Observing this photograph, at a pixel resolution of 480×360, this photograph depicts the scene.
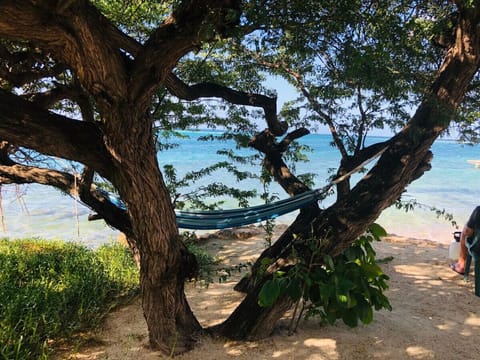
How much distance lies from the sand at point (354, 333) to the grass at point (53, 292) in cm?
12

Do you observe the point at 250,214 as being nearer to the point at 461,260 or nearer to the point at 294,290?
the point at 294,290

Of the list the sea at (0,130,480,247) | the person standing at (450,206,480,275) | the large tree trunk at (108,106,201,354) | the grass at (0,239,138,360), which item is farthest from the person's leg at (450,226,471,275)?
the grass at (0,239,138,360)

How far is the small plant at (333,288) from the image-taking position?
1.49 metres

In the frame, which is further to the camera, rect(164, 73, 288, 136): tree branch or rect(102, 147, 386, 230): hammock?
rect(102, 147, 386, 230): hammock

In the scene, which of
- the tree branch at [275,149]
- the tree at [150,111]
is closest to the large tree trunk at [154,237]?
the tree at [150,111]

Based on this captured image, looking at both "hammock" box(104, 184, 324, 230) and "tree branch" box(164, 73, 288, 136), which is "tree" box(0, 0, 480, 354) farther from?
"hammock" box(104, 184, 324, 230)

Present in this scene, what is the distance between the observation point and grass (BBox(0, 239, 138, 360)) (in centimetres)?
158

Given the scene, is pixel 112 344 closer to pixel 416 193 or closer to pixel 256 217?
pixel 256 217

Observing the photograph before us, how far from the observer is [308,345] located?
1661mm

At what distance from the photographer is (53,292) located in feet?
6.55

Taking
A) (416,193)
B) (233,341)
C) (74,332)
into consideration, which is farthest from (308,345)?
(416,193)

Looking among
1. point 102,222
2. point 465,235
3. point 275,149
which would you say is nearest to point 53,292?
point 275,149

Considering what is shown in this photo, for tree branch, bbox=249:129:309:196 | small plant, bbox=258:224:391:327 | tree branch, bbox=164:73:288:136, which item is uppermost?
tree branch, bbox=164:73:288:136

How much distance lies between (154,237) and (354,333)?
1.08 metres
